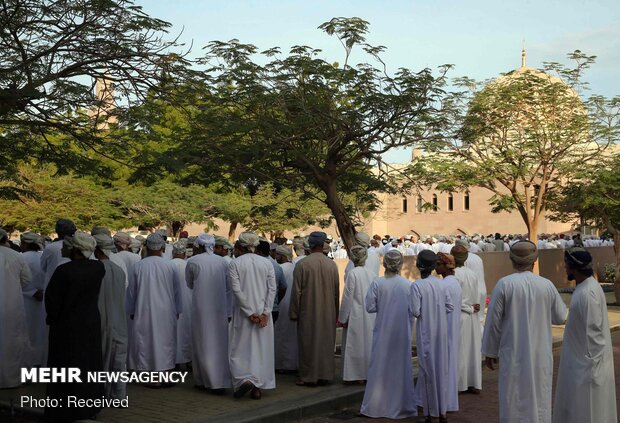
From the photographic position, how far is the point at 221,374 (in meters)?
10.2

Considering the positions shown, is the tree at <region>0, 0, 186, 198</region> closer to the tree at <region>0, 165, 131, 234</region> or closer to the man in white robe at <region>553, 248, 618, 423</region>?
the man in white robe at <region>553, 248, 618, 423</region>

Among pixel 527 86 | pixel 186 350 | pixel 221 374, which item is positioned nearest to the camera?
pixel 221 374

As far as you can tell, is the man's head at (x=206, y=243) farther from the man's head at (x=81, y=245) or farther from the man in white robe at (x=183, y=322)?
the man's head at (x=81, y=245)

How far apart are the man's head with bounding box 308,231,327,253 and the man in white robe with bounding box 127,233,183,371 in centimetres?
176

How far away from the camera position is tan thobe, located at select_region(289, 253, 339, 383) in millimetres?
10641

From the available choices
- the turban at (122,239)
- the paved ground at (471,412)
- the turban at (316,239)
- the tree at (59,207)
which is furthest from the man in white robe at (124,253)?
the tree at (59,207)

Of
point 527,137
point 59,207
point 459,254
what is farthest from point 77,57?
point 59,207

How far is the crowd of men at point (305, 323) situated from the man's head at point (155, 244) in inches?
0.6

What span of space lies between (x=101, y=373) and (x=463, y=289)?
15.8 feet

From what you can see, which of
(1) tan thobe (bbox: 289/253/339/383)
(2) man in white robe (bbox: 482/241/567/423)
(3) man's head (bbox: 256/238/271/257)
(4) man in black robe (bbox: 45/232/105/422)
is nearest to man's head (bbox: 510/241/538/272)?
(2) man in white robe (bbox: 482/241/567/423)

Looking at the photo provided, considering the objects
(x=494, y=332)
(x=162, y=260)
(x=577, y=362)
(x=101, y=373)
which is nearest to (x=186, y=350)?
(x=162, y=260)

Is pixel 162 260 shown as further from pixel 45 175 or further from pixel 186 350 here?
pixel 45 175

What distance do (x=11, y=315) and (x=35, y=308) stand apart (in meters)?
1.02

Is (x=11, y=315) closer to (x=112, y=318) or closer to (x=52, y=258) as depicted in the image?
(x=52, y=258)
